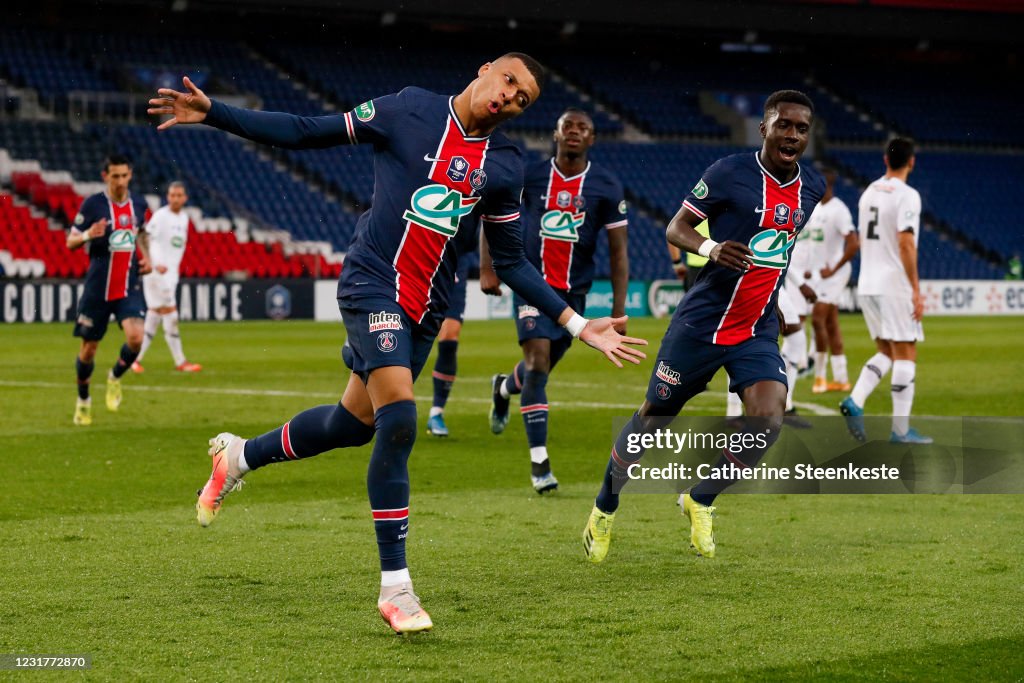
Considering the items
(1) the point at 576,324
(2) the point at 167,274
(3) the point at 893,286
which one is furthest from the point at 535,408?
(2) the point at 167,274

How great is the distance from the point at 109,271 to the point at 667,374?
6.65 meters

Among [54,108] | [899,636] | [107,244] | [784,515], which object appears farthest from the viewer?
[54,108]

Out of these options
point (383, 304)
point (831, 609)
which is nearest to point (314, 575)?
point (383, 304)

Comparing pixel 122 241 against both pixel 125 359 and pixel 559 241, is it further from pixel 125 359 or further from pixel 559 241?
pixel 559 241

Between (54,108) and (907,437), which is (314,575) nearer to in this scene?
(907,437)

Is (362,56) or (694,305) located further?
(362,56)

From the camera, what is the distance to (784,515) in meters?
7.27

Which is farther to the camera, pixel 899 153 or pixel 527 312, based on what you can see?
pixel 899 153

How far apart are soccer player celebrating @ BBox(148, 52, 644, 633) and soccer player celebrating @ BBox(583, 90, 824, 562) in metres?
1.19

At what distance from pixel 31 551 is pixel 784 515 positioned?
3.67 meters

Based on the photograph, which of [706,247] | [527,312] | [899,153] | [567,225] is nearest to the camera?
[706,247]

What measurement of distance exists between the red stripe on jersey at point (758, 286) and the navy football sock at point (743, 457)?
44 cm

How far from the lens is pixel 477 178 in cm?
514

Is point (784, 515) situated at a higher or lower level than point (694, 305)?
lower
